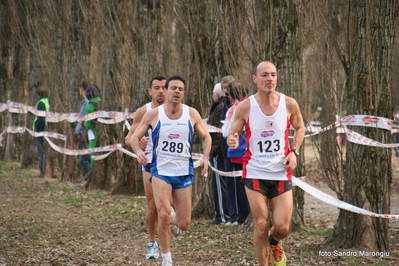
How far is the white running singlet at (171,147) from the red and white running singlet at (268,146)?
2.97 feet

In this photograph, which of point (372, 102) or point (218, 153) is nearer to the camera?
point (372, 102)

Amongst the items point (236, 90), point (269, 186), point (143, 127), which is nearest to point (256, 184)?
point (269, 186)

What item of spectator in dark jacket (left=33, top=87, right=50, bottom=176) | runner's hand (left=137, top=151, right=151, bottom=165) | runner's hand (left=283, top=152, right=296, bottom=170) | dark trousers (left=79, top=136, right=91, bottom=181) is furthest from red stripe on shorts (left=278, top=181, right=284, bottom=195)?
spectator in dark jacket (left=33, top=87, right=50, bottom=176)

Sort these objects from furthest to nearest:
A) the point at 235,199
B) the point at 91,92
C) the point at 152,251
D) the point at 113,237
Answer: the point at 91,92 < the point at 235,199 < the point at 113,237 < the point at 152,251

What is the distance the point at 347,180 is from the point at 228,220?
278 centimetres

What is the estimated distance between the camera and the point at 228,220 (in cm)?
834

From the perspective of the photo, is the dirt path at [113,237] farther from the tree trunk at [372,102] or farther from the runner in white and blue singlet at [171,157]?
the runner in white and blue singlet at [171,157]

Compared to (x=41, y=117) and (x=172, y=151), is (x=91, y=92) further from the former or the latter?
(x=172, y=151)

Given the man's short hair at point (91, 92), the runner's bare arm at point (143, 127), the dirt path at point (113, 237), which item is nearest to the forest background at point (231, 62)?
the man's short hair at point (91, 92)

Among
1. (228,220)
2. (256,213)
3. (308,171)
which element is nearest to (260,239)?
(256,213)

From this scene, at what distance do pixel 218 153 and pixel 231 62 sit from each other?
5.44 ft

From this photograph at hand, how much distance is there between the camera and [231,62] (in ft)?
28.0

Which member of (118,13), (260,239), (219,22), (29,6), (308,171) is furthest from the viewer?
(308,171)

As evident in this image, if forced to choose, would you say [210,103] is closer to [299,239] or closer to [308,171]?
[299,239]
